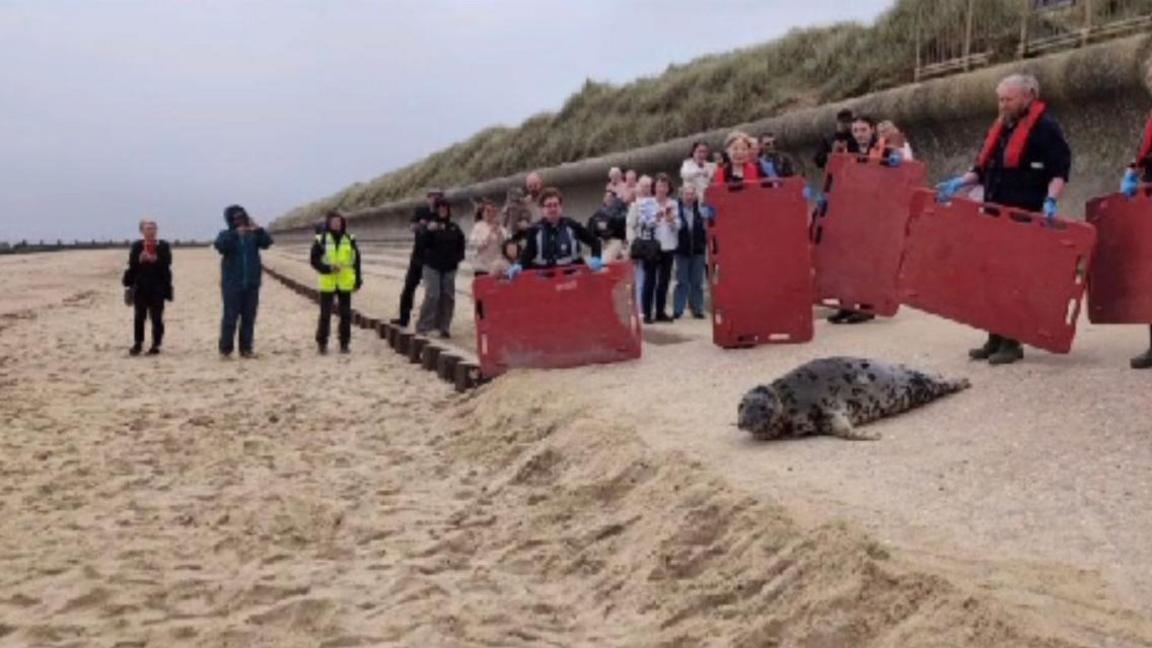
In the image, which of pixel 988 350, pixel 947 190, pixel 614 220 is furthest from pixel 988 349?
pixel 614 220

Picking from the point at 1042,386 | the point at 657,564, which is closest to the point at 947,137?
the point at 1042,386

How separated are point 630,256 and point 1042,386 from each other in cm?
635

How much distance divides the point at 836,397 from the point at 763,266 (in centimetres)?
352

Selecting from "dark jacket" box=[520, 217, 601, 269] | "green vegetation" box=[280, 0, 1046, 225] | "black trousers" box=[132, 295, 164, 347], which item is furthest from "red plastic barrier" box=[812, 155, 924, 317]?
"black trousers" box=[132, 295, 164, 347]

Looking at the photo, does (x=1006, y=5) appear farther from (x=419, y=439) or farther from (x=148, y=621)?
(x=148, y=621)

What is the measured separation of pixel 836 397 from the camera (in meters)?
7.54

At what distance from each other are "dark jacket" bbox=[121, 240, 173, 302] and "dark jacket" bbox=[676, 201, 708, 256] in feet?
21.4

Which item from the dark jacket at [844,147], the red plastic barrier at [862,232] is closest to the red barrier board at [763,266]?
the red plastic barrier at [862,232]

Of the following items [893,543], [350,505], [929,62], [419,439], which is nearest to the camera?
[893,543]

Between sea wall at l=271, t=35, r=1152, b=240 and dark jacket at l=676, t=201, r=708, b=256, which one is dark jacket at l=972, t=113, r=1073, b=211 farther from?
dark jacket at l=676, t=201, r=708, b=256

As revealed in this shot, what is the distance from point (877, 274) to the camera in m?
11.3

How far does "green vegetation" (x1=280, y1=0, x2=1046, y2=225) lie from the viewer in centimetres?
1862

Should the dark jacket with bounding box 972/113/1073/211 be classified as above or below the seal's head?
above

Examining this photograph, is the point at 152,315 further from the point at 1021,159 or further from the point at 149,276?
the point at 1021,159
